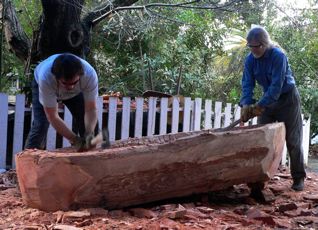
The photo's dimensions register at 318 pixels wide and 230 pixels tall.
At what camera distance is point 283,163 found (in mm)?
7938

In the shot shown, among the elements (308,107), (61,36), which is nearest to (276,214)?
(61,36)

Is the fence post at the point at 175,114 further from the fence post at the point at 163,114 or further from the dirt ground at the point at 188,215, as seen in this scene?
the dirt ground at the point at 188,215

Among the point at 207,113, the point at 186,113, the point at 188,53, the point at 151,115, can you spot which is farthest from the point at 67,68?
the point at 188,53

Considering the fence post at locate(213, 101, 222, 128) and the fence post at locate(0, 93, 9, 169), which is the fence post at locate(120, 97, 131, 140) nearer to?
the fence post at locate(0, 93, 9, 169)

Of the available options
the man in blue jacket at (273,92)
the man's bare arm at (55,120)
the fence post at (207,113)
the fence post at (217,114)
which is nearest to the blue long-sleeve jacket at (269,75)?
the man in blue jacket at (273,92)

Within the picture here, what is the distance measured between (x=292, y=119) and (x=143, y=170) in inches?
86.7

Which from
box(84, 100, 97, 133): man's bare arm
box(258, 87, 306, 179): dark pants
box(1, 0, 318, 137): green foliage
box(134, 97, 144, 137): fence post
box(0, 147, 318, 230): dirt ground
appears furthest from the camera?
box(1, 0, 318, 137): green foliage

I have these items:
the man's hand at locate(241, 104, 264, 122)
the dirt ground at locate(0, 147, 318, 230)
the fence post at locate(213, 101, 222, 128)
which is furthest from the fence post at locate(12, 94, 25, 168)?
the fence post at locate(213, 101, 222, 128)

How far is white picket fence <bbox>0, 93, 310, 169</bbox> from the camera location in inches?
218

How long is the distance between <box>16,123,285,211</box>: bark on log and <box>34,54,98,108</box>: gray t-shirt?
532mm

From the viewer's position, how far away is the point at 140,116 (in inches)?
257

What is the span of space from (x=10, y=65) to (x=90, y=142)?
544 cm

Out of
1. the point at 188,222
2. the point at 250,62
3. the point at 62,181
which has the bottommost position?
the point at 188,222

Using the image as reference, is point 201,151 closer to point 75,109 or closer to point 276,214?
point 276,214
